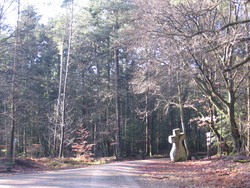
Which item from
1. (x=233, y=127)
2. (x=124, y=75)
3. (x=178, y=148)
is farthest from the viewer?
(x=124, y=75)

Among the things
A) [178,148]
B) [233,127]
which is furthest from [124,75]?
[233,127]

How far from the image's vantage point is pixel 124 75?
34062 mm

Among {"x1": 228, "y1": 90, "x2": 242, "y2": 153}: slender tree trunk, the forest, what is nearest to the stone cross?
the forest

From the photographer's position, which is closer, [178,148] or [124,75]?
[178,148]

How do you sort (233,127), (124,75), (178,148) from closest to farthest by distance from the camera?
(233,127) → (178,148) → (124,75)

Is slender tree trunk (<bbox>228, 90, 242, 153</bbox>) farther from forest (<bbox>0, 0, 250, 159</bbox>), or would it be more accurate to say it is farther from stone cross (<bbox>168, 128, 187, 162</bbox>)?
stone cross (<bbox>168, 128, 187, 162</bbox>)

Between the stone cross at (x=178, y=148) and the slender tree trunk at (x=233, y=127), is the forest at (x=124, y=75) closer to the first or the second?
the slender tree trunk at (x=233, y=127)

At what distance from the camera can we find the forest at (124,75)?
13.0 m

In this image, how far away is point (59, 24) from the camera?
2600 cm

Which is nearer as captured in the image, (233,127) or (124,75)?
(233,127)

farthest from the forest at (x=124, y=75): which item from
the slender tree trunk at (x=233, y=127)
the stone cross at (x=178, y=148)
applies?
the stone cross at (x=178, y=148)

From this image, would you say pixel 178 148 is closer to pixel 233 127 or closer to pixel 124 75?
pixel 233 127

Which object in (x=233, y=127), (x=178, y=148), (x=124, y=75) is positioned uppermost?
(x=124, y=75)

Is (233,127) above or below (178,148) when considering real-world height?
above
